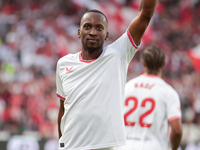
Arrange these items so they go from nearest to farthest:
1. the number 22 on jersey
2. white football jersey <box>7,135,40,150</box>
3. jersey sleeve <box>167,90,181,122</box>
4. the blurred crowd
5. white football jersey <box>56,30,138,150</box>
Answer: white football jersey <box>56,30,138,150</box> < jersey sleeve <box>167,90,181,122</box> < the number 22 on jersey < white football jersey <box>7,135,40,150</box> < the blurred crowd

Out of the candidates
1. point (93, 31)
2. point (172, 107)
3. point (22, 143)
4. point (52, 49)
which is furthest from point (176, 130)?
point (52, 49)

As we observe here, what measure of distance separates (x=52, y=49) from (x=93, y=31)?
11.0 meters

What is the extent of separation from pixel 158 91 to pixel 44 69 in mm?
9147

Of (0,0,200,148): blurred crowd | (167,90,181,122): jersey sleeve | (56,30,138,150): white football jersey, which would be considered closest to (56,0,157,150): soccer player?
(56,30,138,150): white football jersey

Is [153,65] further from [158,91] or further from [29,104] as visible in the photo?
[29,104]

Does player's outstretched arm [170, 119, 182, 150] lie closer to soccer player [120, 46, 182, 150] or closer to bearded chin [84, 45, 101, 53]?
soccer player [120, 46, 182, 150]

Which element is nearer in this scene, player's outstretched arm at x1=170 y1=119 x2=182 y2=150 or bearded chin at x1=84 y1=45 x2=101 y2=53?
bearded chin at x1=84 y1=45 x2=101 y2=53

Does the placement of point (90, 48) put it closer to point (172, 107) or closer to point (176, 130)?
point (172, 107)

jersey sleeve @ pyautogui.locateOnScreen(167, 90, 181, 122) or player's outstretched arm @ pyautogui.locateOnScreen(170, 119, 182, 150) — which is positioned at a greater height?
jersey sleeve @ pyautogui.locateOnScreen(167, 90, 181, 122)

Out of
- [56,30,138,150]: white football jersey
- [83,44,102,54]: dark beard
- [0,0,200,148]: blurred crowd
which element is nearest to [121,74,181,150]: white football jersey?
[56,30,138,150]: white football jersey

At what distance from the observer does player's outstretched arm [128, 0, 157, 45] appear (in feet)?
8.55

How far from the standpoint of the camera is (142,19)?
8.60ft

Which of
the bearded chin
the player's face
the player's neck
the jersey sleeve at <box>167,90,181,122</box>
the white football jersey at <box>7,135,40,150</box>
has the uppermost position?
the player's face

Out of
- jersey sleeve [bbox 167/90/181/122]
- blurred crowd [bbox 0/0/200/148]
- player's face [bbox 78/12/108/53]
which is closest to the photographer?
player's face [bbox 78/12/108/53]
